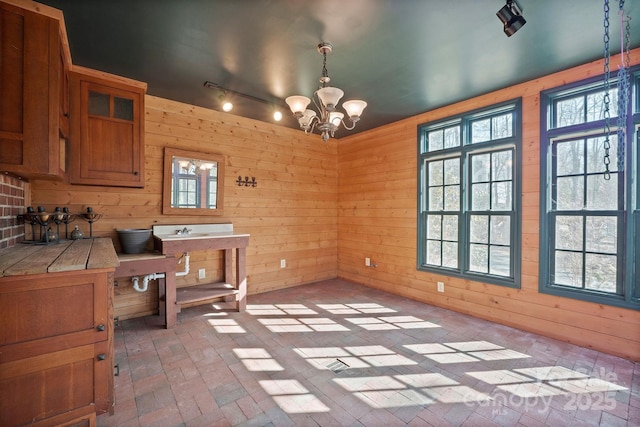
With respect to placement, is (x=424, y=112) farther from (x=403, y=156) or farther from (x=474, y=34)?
(x=474, y=34)

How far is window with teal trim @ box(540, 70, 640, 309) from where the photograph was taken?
2.43m

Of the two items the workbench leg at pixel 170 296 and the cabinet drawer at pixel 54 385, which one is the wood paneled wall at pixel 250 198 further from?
the cabinet drawer at pixel 54 385

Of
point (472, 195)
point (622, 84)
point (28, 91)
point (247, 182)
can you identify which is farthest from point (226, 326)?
point (622, 84)

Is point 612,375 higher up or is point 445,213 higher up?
point 445,213

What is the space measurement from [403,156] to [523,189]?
1.59 metres

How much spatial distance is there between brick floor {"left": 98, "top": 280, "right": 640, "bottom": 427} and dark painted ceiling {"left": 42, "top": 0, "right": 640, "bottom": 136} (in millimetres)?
2575

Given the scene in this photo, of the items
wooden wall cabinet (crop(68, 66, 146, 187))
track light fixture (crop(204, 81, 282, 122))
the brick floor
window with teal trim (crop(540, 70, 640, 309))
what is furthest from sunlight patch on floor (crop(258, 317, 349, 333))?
track light fixture (crop(204, 81, 282, 122))

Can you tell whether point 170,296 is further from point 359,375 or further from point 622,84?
point 622,84

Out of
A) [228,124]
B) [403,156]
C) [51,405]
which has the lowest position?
[51,405]

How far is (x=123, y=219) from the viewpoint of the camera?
126 inches

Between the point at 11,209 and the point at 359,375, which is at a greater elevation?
the point at 11,209

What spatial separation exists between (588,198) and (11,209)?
484cm

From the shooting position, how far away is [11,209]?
2.14 metres

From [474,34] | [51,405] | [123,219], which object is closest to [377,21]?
[474,34]
